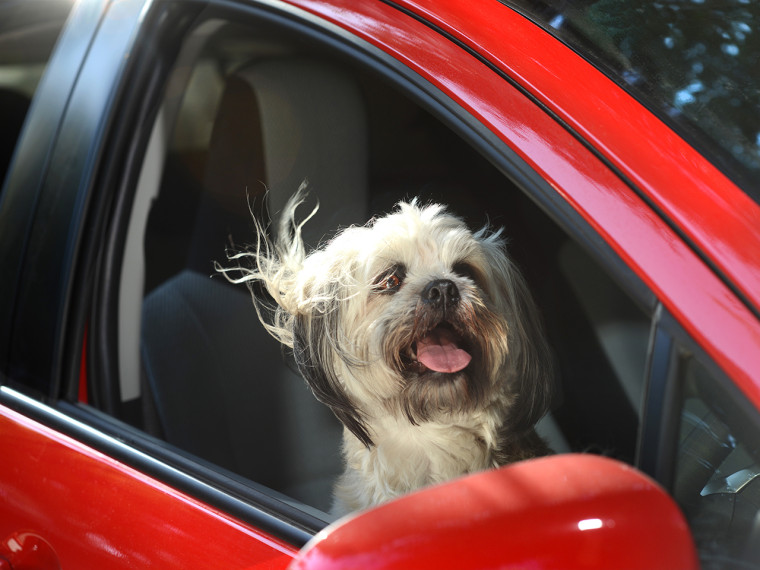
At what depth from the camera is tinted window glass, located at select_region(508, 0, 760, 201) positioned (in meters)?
1.07

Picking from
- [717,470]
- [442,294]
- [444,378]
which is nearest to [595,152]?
[717,470]

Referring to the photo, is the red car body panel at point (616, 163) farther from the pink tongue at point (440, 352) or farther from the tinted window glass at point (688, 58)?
the pink tongue at point (440, 352)

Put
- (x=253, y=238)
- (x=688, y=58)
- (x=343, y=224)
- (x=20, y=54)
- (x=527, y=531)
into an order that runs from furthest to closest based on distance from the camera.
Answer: (x=20, y=54) → (x=253, y=238) → (x=343, y=224) → (x=688, y=58) → (x=527, y=531)

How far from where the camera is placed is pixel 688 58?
1.21m

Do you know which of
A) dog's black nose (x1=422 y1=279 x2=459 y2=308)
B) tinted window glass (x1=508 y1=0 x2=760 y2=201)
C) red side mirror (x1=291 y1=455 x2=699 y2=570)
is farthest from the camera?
dog's black nose (x1=422 y1=279 x2=459 y2=308)

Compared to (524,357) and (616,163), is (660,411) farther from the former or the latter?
(524,357)

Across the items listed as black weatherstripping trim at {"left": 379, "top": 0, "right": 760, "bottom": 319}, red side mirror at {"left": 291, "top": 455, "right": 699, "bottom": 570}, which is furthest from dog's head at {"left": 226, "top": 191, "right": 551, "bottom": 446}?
red side mirror at {"left": 291, "top": 455, "right": 699, "bottom": 570}

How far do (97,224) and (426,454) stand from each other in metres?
0.79

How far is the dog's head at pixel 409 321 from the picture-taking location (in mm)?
1521

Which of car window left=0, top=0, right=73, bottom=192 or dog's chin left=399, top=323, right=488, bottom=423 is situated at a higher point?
car window left=0, top=0, right=73, bottom=192

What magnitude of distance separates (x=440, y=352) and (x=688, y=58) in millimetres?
721

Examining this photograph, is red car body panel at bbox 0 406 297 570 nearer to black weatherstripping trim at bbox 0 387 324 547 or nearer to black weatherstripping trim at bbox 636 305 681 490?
black weatherstripping trim at bbox 0 387 324 547

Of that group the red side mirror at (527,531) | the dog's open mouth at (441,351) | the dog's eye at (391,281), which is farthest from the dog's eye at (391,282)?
the red side mirror at (527,531)

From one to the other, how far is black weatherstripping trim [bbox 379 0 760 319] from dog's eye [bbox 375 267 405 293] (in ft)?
1.88
